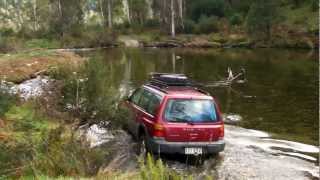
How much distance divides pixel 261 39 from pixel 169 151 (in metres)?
58.2

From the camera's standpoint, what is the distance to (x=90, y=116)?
15562 millimetres

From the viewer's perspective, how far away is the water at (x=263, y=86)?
20.4 metres

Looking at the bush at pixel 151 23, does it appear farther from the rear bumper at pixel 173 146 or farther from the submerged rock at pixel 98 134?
the rear bumper at pixel 173 146

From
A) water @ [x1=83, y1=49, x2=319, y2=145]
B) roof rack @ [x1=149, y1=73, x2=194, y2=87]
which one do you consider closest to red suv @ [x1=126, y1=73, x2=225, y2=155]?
roof rack @ [x1=149, y1=73, x2=194, y2=87]

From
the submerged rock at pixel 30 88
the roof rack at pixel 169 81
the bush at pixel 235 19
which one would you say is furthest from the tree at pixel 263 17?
the roof rack at pixel 169 81

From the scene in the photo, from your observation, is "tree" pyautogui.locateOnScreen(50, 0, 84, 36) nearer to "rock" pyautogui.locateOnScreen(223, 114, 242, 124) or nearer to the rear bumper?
"rock" pyautogui.locateOnScreen(223, 114, 242, 124)

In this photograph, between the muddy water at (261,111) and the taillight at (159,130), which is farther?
the muddy water at (261,111)

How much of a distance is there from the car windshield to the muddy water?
116 centimetres

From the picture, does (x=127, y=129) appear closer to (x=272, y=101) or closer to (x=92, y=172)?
(x=92, y=172)

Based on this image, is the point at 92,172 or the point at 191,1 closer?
the point at 92,172

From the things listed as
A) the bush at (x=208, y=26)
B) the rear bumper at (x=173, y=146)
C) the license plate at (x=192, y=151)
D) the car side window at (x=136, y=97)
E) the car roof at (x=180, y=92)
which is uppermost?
the car roof at (x=180, y=92)

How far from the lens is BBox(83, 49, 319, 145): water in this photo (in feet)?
66.9

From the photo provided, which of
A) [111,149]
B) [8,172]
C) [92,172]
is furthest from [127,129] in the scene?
[8,172]

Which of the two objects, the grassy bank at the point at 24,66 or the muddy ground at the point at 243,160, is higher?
the grassy bank at the point at 24,66
